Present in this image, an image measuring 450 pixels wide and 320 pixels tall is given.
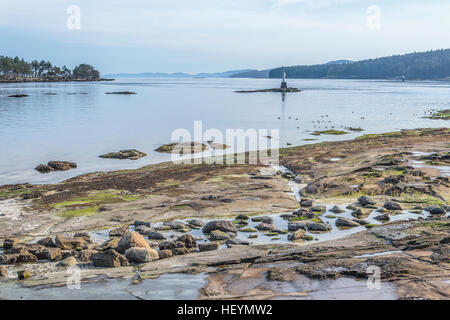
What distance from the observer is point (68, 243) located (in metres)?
18.1

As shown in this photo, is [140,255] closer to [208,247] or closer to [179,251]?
[179,251]

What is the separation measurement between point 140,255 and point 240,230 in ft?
18.9

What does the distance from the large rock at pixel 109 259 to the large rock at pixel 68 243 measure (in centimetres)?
236


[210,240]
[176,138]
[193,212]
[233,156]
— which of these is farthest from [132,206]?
[176,138]

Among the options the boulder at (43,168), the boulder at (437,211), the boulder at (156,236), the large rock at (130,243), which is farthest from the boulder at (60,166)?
the boulder at (437,211)

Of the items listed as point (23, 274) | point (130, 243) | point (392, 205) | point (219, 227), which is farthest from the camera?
point (392, 205)

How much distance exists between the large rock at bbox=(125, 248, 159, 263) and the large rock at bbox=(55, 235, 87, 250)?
2.95 m

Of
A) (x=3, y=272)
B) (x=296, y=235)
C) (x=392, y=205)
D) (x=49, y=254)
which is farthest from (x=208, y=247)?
(x=392, y=205)

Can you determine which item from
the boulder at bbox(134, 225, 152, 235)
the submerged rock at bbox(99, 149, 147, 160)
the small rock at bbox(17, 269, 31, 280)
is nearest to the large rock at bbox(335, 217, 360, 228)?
the boulder at bbox(134, 225, 152, 235)

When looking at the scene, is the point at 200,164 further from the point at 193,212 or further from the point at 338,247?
the point at 338,247

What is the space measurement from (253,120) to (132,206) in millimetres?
57935

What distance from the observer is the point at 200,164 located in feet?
127

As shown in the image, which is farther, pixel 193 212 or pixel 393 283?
pixel 193 212

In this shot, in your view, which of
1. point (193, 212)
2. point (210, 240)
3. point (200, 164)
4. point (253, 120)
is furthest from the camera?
point (253, 120)
